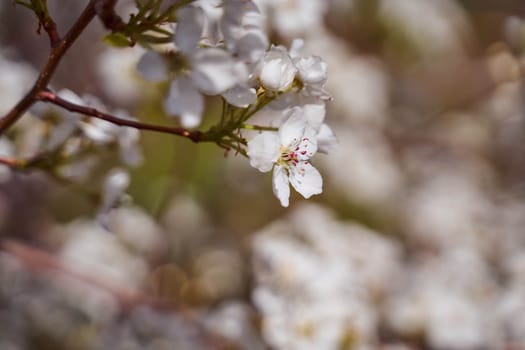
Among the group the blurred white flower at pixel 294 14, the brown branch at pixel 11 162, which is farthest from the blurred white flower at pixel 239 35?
the blurred white flower at pixel 294 14

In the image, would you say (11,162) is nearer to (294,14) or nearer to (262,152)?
(262,152)

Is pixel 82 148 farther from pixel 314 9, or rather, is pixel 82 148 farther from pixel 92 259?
pixel 92 259

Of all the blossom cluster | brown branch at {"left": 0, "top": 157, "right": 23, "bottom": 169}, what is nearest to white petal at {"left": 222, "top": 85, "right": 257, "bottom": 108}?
the blossom cluster

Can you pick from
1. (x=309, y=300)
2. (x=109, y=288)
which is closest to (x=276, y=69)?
(x=309, y=300)

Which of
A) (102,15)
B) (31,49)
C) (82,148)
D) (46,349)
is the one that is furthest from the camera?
(31,49)

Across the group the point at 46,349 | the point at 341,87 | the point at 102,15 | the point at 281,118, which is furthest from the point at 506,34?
the point at 46,349

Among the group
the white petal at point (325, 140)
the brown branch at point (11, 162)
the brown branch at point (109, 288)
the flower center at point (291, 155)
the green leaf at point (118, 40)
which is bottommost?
the flower center at point (291, 155)

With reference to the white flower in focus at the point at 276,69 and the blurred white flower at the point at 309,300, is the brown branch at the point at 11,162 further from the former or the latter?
the blurred white flower at the point at 309,300
